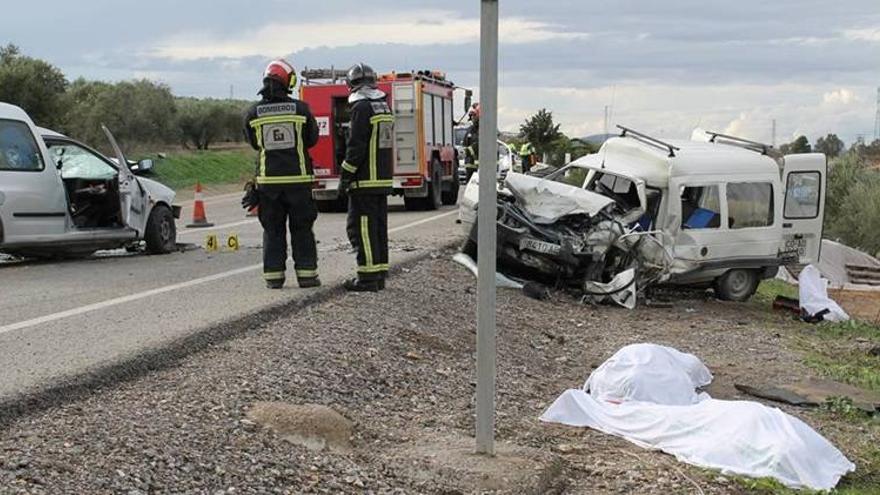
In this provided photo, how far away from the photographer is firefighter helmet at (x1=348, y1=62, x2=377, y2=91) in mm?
8758

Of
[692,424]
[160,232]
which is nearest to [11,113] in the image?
[160,232]

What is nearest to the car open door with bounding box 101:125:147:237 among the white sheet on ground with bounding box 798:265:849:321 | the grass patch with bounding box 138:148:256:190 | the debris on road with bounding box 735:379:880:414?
the debris on road with bounding box 735:379:880:414

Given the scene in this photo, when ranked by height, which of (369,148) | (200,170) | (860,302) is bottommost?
(860,302)

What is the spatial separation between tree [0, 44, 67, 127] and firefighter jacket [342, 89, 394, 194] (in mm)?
25084

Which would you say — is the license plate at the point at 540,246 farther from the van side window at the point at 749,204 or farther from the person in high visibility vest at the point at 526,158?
the person in high visibility vest at the point at 526,158

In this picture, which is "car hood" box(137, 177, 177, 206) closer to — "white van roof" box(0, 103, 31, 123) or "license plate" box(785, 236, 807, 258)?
"white van roof" box(0, 103, 31, 123)

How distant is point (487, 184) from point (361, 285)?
A: 449cm

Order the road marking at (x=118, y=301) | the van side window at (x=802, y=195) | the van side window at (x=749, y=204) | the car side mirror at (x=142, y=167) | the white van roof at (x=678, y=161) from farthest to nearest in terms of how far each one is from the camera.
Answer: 1. the van side window at (x=802, y=195)
2. the van side window at (x=749, y=204)
3. the white van roof at (x=678, y=161)
4. the car side mirror at (x=142, y=167)
5. the road marking at (x=118, y=301)

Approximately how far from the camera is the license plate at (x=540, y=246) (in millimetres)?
11969

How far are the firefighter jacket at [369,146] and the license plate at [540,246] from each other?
136 inches

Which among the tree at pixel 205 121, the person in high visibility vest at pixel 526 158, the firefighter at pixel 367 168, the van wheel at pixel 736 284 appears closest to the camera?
the firefighter at pixel 367 168

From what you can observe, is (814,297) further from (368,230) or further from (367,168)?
(367,168)

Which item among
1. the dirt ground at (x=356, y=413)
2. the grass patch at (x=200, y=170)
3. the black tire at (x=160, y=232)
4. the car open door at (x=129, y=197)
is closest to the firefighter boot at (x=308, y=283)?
the dirt ground at (x=356, y=413)

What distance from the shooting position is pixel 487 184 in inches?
186
